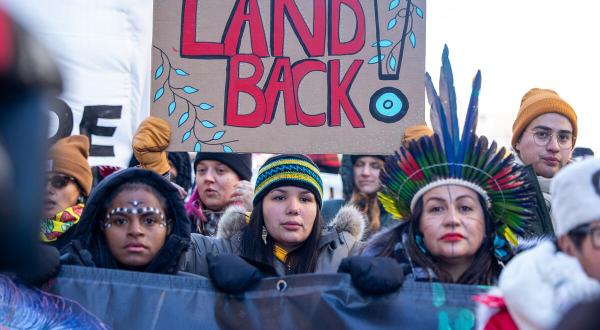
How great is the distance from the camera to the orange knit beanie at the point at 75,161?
4320 millimetres

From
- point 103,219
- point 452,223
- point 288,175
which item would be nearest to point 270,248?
point 288,175

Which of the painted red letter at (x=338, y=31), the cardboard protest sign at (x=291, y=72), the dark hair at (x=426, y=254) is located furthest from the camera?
the painted red letter at (x=338, y=31)

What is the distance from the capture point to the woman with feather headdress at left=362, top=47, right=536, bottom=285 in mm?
3230

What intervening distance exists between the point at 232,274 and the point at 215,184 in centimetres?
242

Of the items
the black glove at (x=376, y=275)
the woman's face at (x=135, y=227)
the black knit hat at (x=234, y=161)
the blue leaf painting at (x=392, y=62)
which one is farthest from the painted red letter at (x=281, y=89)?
the black knit hat at (x=234, y=161)

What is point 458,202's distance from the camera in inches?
129

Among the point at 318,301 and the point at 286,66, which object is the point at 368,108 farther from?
the point at 318,301

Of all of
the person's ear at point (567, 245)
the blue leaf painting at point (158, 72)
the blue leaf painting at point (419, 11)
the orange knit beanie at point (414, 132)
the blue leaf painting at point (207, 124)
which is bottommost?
the person's ear at point (567, 245)

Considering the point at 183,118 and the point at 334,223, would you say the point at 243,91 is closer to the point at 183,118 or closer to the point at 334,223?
the point at 183,118

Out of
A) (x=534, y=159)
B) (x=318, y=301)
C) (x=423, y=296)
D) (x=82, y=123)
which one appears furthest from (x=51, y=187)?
(x=534, y=159)

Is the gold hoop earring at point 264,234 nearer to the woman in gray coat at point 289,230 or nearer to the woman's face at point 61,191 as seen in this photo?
the woman in gray coat at point 289,230

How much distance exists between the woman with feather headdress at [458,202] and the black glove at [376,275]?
302mm

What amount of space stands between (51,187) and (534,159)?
8.63 ft

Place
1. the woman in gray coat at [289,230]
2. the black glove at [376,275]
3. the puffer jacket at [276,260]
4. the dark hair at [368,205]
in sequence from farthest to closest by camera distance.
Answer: the dark hair at [368,205] < the woman in gray coat at [289,230] < the puffer jacket at [276,260] < the black glove at [376,275]
